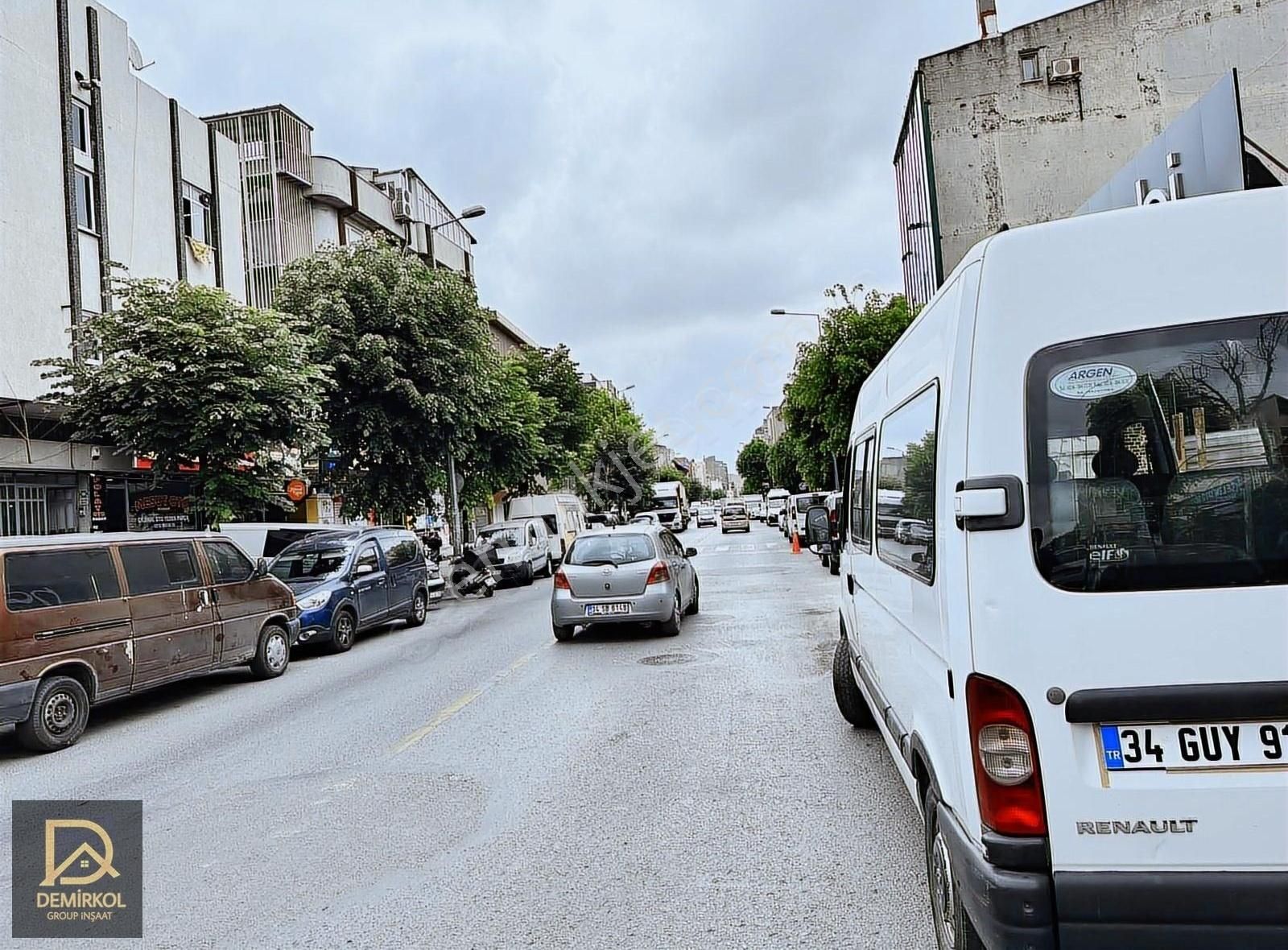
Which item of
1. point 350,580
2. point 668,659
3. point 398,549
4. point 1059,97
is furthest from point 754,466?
point 668,659

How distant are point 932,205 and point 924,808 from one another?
28.9 metres

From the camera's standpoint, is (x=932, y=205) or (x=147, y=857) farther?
(x=932, y=205)

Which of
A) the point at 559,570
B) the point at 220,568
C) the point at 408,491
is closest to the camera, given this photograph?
the point at 220,568

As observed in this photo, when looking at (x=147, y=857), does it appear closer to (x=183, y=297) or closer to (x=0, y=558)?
(x=0, y=558)

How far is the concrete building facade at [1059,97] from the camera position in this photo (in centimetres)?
2631

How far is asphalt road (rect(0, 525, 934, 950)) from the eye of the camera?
13.9 ft

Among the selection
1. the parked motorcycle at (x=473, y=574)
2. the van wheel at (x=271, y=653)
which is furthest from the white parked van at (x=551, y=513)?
the van wheel at (x=271, y=653)

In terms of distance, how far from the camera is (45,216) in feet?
59.3

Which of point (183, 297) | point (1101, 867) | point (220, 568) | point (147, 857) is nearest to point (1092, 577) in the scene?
point (1101, 867)

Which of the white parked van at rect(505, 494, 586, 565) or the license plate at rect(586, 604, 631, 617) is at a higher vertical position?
the white parked van at rect(505, 494, 586, 565)

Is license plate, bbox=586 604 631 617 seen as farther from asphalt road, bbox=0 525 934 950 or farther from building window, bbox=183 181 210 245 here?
building window, bbox=183 181 210 245

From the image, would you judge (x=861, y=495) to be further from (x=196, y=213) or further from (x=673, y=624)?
(x=196, y=213)

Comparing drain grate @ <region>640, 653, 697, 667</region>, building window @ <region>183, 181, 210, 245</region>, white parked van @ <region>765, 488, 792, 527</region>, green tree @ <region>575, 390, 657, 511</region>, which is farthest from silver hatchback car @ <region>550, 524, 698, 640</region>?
white parked van @ <region>765, 488, 792, 527</region>

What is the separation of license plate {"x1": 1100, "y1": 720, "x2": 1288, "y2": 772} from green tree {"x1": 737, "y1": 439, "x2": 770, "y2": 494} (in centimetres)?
11036
